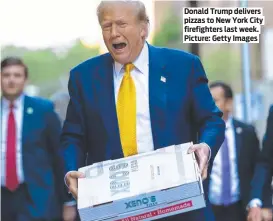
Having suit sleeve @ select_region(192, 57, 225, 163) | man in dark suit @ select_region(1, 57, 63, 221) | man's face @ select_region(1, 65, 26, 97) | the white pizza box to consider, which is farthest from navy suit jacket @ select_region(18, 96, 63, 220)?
the white pizza box

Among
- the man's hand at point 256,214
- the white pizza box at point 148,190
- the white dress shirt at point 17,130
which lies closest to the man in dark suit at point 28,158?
the white dress shirt at point 17,130

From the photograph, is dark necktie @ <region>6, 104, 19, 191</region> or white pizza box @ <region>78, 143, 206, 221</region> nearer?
white pizza box @ <region>78, 143, 206, 221</region>

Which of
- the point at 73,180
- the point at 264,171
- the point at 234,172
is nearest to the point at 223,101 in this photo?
the point at 234,172

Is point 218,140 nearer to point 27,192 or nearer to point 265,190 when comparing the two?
point 265,190

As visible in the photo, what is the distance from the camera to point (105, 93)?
3508mm

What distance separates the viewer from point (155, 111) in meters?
3.41

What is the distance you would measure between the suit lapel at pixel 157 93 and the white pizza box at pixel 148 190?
0.13 m

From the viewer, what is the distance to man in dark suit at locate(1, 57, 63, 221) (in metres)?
5.73

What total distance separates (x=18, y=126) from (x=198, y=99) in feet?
8.50

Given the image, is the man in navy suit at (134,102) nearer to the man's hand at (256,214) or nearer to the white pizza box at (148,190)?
the white pizza box at (148,190)

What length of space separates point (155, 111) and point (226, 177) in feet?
9.25

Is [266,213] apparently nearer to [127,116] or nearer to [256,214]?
[256,214]

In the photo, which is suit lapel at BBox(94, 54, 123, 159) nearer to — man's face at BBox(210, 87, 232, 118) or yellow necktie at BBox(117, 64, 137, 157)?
yellow necktie at BBox(117, 64, 137, 157)

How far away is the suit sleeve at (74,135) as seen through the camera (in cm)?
346
